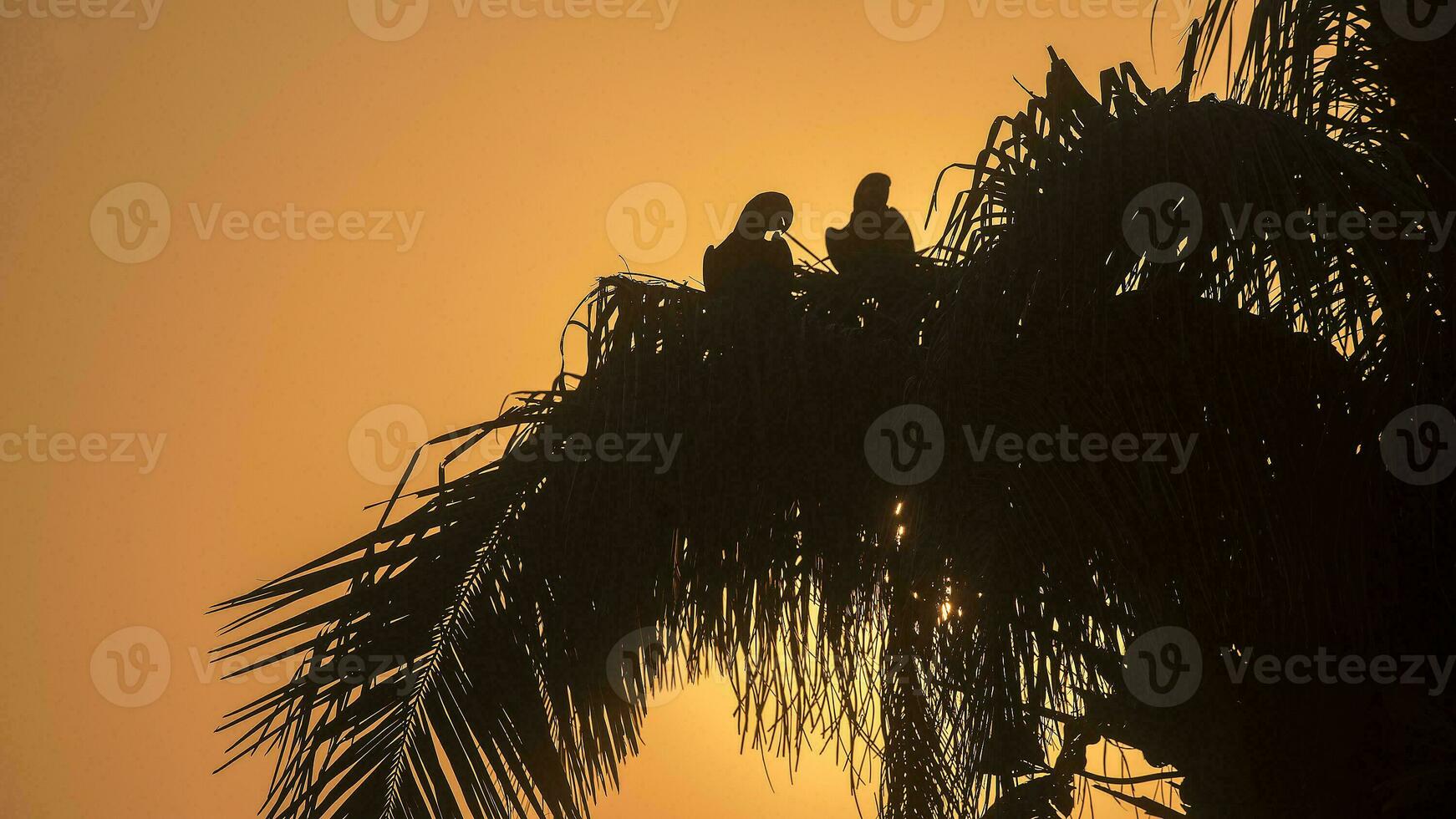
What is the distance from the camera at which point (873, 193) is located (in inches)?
120

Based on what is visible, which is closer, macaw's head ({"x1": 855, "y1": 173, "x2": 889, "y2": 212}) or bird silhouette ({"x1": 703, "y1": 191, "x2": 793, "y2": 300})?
bird silhouette ({"x1": 703, "y1": 191, "x2": 793, "y2": 300})

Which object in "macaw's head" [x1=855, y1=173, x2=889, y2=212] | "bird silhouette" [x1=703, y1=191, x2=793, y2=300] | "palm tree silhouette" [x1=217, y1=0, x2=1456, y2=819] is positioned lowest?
"palm tree silhouette" [x1=217, y1=0, x2=1456, y2=819]

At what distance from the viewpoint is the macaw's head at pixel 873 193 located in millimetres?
3000

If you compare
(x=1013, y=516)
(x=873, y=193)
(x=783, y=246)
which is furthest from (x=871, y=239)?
(x=1013, y=516)

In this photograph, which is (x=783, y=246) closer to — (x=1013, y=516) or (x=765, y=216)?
(x=765, y=216)

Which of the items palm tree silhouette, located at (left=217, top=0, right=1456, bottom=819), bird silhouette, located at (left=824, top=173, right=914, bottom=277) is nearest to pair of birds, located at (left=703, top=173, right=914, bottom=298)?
bird silhouette, located at (left=824, top=173, right=914, bottom=277)

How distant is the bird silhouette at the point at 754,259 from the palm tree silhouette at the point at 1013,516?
0.44 feet

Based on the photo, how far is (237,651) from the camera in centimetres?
185

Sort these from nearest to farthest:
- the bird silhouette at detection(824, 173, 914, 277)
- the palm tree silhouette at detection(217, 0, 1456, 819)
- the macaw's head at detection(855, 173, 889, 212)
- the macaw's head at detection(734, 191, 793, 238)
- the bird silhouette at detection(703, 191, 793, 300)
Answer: the palm tree silhouette at detection(217, 0, 1456, 819), the bird silhouette at detection(703, 191, 793, 300), the macaw's head at detection(734, 191, 793, 238), the bird silhouette at detection(824, 173, 914, 277), the macaw's head at detection(855, 173, 889, 212)

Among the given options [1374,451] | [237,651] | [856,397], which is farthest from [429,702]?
[1374,451]

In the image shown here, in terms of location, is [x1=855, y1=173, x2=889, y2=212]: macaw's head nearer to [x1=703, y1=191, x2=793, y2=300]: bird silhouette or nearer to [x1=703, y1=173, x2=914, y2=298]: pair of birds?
[x1=703, y1=173, x2=914, y2=298]: pair of birds

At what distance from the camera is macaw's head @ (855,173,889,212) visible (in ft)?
9.84

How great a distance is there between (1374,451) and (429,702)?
5.81 ft

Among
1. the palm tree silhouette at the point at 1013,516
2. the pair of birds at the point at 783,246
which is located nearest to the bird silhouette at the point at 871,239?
the pair of birds at the point at 783,246
